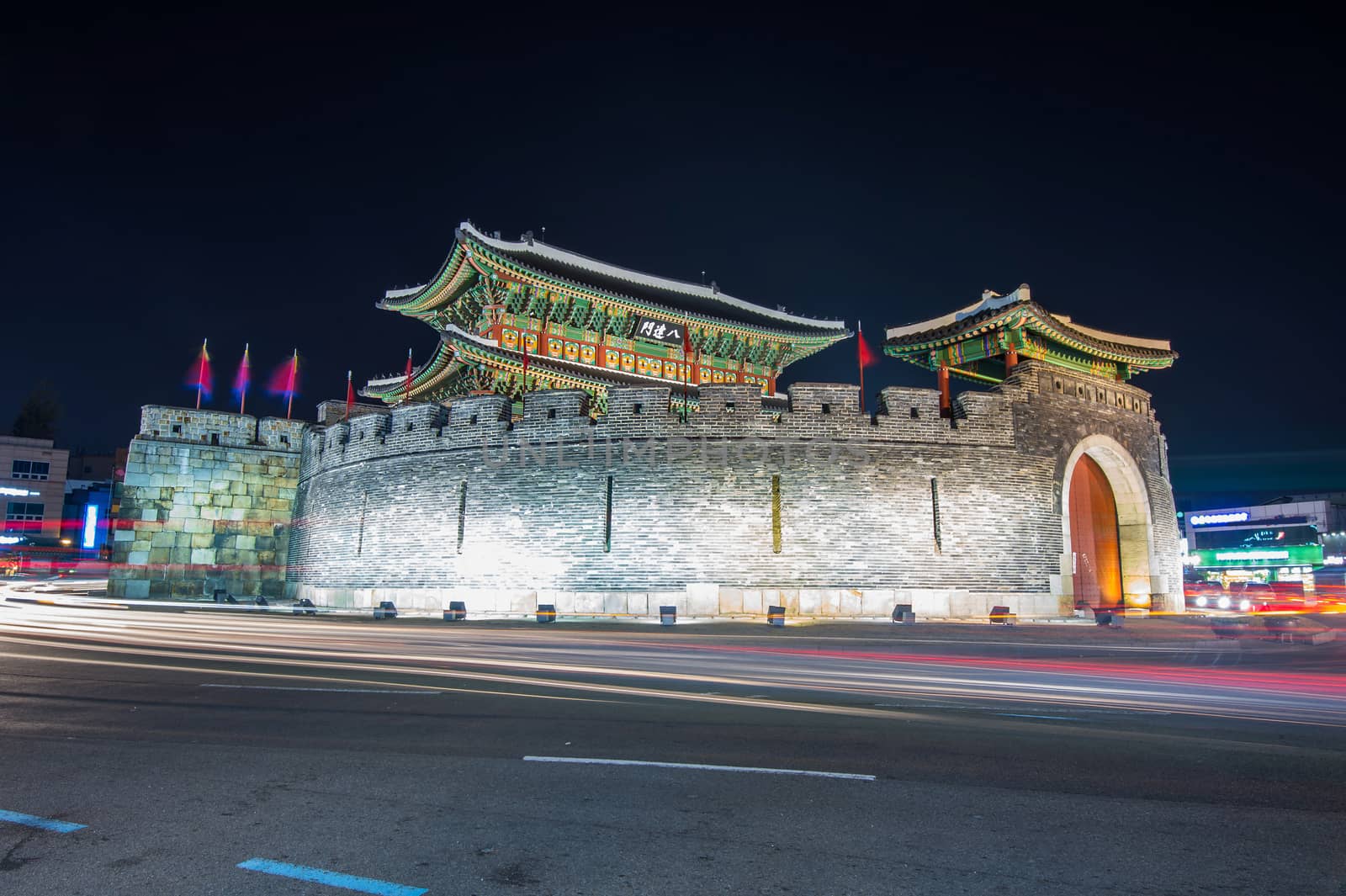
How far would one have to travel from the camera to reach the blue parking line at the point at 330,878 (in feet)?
8.76

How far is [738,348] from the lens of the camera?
33250 millimetres

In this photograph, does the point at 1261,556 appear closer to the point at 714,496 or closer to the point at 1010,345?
the point at 1010,345

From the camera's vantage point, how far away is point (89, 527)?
5491 centimetres

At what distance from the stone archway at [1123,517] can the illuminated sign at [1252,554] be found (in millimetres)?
56050

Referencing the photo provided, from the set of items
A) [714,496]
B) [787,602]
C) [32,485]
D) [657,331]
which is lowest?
[787,602]

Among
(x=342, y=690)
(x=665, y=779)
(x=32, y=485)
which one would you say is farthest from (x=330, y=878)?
(x=32, y=485)

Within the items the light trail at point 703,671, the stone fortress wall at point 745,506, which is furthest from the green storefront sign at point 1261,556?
the light trail at point 703,671

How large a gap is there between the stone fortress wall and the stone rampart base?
35 millimetres

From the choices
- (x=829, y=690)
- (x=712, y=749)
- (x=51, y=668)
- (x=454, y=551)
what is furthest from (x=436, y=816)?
(x=454, y=551)

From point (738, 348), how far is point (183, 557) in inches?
842

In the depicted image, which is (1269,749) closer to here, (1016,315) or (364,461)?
(1016,315)

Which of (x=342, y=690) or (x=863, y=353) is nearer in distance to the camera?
(x=342, y=690)

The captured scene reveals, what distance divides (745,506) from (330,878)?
13.1m

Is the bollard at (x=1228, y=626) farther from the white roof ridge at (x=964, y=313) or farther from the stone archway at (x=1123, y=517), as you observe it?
the white roof ridge at (x=964, y=313)
